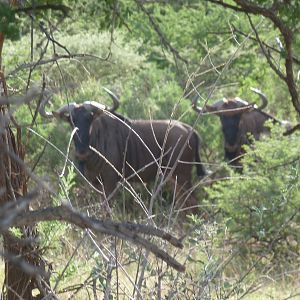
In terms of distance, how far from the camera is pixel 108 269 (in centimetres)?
401

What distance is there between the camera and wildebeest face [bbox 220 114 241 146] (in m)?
14.8

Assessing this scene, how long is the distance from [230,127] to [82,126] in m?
2.47

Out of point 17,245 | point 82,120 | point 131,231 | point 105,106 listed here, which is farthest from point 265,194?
point 131,231

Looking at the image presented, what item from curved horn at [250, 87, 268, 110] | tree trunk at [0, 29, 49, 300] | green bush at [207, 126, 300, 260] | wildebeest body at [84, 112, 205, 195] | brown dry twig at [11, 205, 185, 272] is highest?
brown dry twig at [11, 205, 185, 272]

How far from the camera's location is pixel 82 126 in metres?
13.6

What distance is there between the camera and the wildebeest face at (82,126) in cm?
1338

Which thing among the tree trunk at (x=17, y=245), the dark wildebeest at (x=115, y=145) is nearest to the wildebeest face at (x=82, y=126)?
the dark wildebeest at (x=115, y=145)

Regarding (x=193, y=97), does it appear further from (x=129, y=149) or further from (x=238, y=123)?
(x=129, y=149)

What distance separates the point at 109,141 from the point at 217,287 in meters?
9.71

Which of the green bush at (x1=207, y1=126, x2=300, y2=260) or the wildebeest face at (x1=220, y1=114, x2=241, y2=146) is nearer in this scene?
the green bush at (x1=207, y1=126, x2=300, y2=260)

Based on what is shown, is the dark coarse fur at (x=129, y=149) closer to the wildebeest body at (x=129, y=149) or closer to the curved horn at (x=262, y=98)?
the wildebeest body at (x=129, y=149)

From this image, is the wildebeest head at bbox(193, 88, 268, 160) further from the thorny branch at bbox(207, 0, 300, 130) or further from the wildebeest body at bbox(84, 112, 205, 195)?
the thorny branch at bbox(207, 0, 300, 130)

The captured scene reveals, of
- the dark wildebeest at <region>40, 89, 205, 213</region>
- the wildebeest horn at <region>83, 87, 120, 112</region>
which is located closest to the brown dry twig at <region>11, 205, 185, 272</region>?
the wildebeest horn at <region>83, 87, 120, 112</region>

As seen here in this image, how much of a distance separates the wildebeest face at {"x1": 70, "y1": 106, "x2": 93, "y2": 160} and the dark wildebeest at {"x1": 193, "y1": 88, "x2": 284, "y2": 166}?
1762 mm
